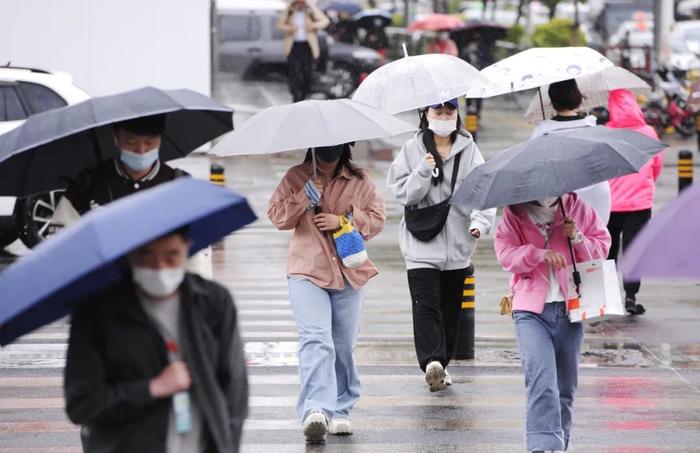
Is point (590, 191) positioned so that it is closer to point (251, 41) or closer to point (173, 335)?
point (173, 335)

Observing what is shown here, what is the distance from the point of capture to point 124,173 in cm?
627

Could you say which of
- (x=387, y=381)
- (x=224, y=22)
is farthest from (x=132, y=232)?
(x=224, y=22)

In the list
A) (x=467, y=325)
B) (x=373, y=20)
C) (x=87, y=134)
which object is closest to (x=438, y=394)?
(x=467, y=325)

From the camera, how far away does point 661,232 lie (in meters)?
4.55

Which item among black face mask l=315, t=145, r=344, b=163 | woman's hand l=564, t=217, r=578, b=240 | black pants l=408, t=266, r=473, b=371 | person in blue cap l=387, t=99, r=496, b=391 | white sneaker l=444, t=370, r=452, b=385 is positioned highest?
black face mask l=315, t=145, r=344, b=163

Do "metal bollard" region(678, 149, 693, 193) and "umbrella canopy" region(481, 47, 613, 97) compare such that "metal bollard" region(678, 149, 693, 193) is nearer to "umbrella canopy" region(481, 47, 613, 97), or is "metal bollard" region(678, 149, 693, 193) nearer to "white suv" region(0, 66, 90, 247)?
"white suv" region(0, 66, 90, 247)

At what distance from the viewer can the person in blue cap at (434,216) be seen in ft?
29.8

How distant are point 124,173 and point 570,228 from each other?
2.15 metres

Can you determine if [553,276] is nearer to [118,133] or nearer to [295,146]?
[295,146]

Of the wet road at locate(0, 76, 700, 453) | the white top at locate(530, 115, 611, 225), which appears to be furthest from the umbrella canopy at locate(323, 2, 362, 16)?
the white top at locate(530, 115, 611, 225)

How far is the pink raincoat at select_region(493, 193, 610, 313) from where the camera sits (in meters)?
7.16

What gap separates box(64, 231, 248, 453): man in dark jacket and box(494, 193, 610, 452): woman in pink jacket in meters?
2.90

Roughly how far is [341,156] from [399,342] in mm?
3427

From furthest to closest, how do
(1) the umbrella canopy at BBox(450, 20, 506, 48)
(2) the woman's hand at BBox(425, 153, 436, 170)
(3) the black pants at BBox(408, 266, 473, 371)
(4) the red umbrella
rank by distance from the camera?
(1) the umbrella canopy at BBox(450, 20, 506, 48) → (4) the red umbrella → (3) the black pants at BBox(408, 266, 473, 371) → (2) the woman's hand at BBox(425, 153, 436, 170)
